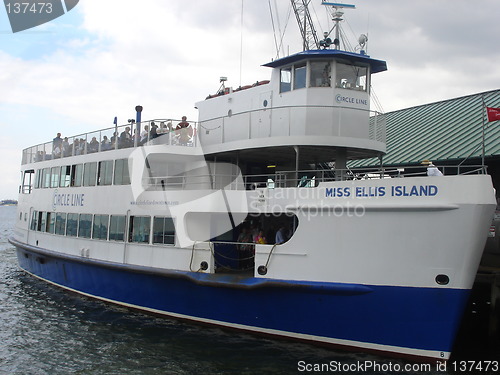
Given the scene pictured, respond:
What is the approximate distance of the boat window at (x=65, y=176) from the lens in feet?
58.7

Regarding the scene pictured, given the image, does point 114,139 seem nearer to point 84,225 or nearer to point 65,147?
point 84,225

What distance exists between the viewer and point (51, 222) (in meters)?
18.4

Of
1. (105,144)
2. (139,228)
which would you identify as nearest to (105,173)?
(105,144)

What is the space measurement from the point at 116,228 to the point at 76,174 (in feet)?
12.3

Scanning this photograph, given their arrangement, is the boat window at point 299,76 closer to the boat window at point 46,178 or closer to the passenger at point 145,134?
the passenger at point 145,134

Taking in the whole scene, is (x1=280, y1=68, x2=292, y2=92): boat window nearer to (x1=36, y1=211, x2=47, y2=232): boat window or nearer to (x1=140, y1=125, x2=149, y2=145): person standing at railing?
(x1=140, y1=125, x2=149, y2=145): person standing at railing

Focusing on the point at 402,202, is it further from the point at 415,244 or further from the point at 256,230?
the point at 256,230

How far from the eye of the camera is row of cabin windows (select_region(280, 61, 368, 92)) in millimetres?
12859

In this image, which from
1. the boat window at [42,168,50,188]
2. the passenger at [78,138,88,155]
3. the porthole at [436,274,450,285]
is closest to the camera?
the porthole at [436,274,450,285]

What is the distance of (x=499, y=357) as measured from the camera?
11844 mm

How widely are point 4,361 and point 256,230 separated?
683 cm

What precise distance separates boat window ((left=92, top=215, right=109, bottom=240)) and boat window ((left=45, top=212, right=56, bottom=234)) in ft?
11.0

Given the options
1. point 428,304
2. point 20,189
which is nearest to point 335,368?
point 428,304

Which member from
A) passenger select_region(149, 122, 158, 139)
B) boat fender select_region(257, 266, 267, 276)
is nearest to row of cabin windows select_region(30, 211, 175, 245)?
passenger select_region(149, 122, 158, 139)
